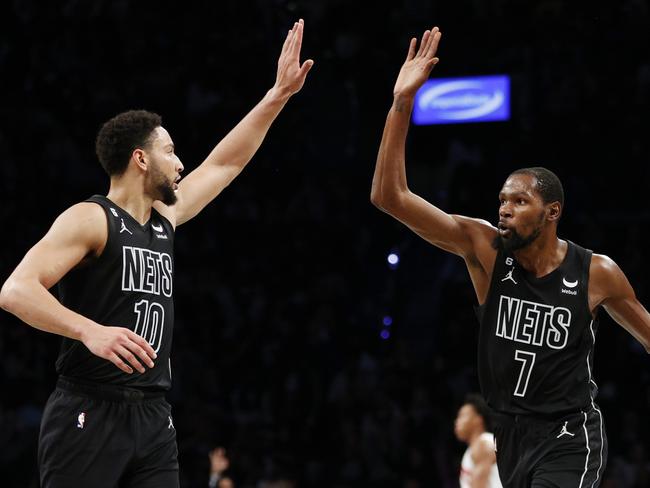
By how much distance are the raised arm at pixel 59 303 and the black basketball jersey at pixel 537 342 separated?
160cm

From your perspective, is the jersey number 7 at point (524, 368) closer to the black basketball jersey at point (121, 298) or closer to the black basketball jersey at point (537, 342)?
the black basketball jersey at point (537, 342)

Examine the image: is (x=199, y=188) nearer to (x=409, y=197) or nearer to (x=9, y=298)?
(x=409, y=197)

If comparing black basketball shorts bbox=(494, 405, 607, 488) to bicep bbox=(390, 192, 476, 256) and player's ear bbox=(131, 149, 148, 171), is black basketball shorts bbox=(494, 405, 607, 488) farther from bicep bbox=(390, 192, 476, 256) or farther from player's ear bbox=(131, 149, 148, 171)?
player's ear bbox=(131, 149, 148, 171)

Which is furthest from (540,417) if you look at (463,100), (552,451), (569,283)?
(463,100)

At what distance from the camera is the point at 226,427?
33.5 ft

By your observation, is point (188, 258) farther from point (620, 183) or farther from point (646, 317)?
point (646, 317)

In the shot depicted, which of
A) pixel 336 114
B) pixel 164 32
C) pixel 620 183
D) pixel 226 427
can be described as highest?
pixel 164 32

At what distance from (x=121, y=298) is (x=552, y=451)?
1835mm

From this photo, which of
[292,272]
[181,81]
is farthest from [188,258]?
[181,81]

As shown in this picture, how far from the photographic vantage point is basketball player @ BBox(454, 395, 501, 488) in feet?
22.6

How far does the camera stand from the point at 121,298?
386cm

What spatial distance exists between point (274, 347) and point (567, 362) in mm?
6633

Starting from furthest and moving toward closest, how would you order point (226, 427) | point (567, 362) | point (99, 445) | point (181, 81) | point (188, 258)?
point (181, 81) < point (188, 258) < point (226, 427) < point (567, 362) < point (99, 445)

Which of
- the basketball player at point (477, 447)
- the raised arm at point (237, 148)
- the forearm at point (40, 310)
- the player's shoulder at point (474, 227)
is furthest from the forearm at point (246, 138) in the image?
the basketball player at point (477, 447)
